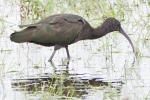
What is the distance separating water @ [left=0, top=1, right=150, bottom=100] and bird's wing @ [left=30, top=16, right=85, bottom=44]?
1.06 ft

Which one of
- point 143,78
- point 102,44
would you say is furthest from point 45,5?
point 143,78

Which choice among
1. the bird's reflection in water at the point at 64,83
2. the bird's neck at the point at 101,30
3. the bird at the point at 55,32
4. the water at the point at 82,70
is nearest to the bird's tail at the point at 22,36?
the bird at the point at 55,32

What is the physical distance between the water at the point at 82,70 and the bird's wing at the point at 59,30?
323 millimetres

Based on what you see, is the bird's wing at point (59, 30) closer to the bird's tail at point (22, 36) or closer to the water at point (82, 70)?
the bird's tail at point (22, 36)

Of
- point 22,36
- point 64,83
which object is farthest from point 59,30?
point 64,83

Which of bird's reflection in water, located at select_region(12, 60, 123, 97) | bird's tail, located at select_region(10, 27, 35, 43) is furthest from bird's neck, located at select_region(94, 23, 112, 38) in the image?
bird's reflection in water, located at select_region(12, 60, 123, 97)

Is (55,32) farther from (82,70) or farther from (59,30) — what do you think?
(82,70)

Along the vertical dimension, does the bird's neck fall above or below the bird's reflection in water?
above

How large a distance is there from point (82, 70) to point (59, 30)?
0.83 metres

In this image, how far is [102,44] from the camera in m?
11.0

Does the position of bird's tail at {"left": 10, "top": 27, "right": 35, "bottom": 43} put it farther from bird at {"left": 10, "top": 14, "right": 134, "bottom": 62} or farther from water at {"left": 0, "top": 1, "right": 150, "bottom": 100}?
water at {"left": 0, "top": 1, "right": 150, "bottom": 100}

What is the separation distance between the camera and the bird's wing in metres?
9.83

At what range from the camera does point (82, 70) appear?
31.0 ft

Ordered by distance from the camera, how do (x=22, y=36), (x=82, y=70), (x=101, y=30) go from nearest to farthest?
(x=82, y=70) < (x=22, y=36) < (x=101, y=30)
